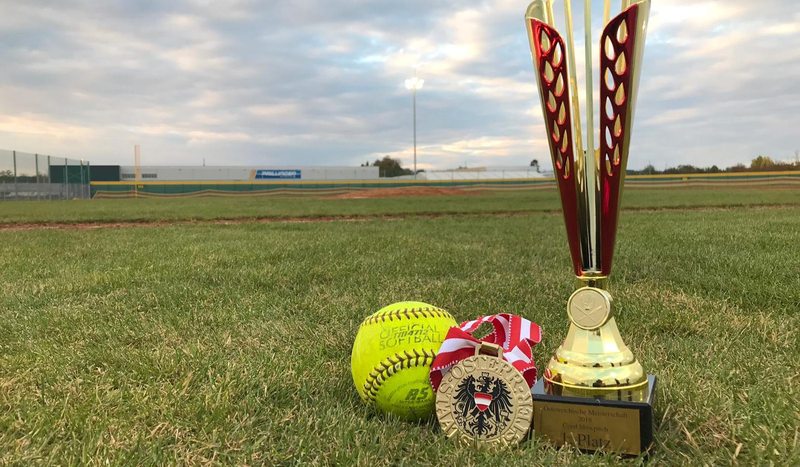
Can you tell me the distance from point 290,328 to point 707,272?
3334 millimetres

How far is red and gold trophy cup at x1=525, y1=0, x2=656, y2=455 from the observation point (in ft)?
4.90

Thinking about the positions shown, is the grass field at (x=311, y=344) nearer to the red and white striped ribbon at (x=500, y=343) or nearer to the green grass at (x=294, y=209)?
the red and white striped ribbon at (x=500, y=343)

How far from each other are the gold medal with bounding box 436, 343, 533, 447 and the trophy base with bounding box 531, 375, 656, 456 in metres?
0.06

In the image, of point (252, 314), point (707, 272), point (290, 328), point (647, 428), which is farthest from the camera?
point (707, 272)

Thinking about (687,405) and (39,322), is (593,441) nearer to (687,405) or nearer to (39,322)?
(687,405)

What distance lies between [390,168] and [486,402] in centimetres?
8361

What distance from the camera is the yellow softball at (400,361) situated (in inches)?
73.5

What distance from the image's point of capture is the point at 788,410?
1.83 metres

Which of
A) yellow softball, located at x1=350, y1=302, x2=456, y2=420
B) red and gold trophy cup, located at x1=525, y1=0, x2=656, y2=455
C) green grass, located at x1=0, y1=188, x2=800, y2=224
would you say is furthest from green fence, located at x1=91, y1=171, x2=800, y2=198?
red and gold trophy cup, located at x1=525, y1=0, x2=656, y2=455

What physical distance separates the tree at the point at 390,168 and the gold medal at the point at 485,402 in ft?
253

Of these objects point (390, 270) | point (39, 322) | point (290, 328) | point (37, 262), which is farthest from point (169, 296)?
point (37, 262)

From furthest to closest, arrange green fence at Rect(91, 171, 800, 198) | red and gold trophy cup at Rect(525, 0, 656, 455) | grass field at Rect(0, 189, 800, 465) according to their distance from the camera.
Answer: green fence at Rect(91, 171, 800, 198) < grass field at Rect(0, 189, 800, 465) < red and gold trophy cup at Rect(525, 0, 656, 455)

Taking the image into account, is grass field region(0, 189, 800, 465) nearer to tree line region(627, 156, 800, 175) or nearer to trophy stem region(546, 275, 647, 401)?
trophy stem region(546, 275, 647, 401)

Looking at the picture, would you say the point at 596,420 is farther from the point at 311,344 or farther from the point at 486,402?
the point at 311,344
